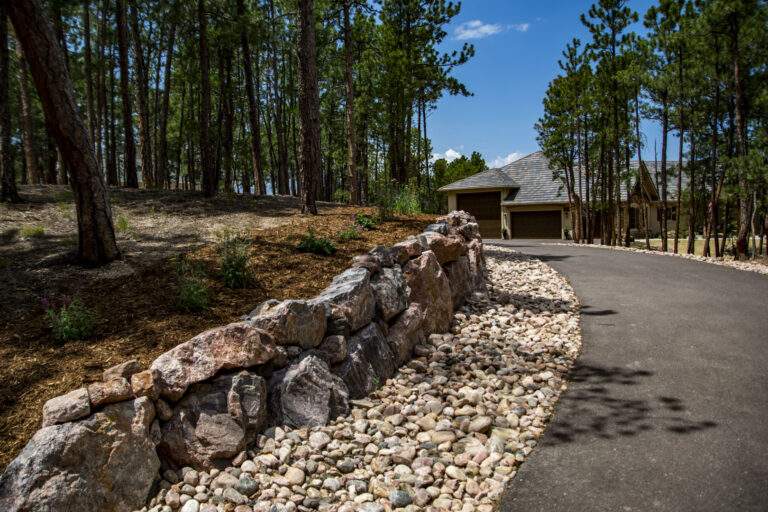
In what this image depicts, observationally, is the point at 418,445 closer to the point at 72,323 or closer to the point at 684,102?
the point at 72,323

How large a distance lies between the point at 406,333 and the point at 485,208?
25.6 metres

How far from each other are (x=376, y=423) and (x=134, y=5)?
1605cm

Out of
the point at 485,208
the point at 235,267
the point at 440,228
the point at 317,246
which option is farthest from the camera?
the point at 485,208

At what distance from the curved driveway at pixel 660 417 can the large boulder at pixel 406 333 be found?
5.51 ft

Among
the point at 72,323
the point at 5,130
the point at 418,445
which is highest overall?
the point at 5,130

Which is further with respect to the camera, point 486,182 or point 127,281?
point 486,182

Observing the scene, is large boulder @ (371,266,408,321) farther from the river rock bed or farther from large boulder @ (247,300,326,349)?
large boulder @ (247,300,326,349)

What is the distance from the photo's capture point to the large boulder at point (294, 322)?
356 centimetres

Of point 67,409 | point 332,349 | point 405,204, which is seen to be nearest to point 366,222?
point 405,204

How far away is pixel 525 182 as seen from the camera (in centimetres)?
2892

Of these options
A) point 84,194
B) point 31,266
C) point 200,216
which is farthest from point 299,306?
point 200,216

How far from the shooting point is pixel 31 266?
17.6ft

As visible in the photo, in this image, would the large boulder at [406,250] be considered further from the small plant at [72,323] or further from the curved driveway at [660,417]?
the small plant at [72,323]

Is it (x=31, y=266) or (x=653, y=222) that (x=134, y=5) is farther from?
(x=653, y=222)
